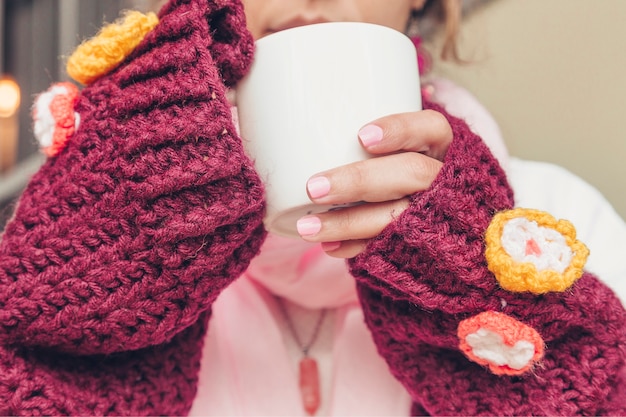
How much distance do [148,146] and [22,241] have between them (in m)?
0.14

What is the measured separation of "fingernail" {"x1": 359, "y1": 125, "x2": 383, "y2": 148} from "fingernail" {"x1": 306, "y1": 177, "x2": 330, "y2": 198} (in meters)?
0.04

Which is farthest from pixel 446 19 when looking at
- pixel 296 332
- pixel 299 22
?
pixel 296 332

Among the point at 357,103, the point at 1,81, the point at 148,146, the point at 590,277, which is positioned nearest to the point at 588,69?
the point at 590,277

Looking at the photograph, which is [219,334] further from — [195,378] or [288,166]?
[288,166]

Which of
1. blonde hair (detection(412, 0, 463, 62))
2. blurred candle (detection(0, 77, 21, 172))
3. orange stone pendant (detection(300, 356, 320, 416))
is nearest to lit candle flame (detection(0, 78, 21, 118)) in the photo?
blurred candle (detection(0, 77, 21, 172))

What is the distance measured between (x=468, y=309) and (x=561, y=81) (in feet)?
1.17

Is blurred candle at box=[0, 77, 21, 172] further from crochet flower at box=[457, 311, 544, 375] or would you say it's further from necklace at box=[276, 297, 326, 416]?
crochet flower at box=[457, 311, 544, 375]

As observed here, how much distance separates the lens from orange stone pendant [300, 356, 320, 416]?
0.66 m

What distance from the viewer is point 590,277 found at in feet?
1.69

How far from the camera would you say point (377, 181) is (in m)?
0.44

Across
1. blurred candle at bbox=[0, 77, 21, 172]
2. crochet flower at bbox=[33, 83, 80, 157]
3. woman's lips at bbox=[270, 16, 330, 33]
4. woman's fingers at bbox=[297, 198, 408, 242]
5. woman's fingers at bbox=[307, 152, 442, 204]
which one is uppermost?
woman's lips at bbox=[270, 16, 330, 33]

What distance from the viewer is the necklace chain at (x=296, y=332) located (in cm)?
72

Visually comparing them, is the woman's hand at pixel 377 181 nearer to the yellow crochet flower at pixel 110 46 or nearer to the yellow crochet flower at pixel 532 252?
the yellow crochet flower at pixel 532 252

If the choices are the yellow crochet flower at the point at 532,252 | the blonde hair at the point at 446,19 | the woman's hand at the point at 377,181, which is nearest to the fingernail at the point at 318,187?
the woman's hand at the point at 377,181
